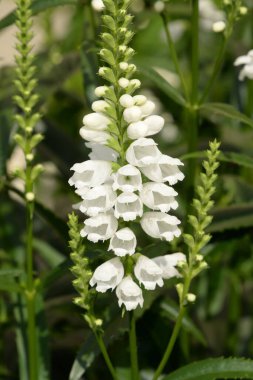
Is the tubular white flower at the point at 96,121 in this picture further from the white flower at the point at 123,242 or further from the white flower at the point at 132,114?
the white flower at the point at 123,242

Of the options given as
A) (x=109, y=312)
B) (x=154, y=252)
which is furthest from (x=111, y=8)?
(x=109, y=312)

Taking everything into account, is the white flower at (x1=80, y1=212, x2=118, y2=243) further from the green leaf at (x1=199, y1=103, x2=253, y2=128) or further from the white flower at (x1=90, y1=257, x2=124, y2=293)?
the green leaf at (x1=199, y1=103, x2=253, y2=128)

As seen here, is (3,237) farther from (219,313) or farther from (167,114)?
(167,114)

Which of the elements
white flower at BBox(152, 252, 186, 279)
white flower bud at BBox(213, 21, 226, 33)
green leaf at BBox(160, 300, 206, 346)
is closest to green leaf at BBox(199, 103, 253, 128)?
white flower bud at BBox(213, 21, 226, 33)

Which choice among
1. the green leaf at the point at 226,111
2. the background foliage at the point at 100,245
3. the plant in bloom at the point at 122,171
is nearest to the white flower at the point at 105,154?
the plant in bloom at the point at 122,171

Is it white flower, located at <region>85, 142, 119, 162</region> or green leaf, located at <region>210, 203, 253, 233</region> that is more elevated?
white flower, located at <region>85, 142, 119, 162</region>

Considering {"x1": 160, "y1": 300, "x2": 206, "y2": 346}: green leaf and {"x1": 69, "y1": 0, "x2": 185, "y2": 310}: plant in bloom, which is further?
{"x1": 160, "y1": 300, "x2": 206, "y2": 346}: green leaf

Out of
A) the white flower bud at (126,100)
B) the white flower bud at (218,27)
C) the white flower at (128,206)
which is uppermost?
the white flower bud at (218,27)

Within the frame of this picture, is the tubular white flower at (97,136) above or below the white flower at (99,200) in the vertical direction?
above
